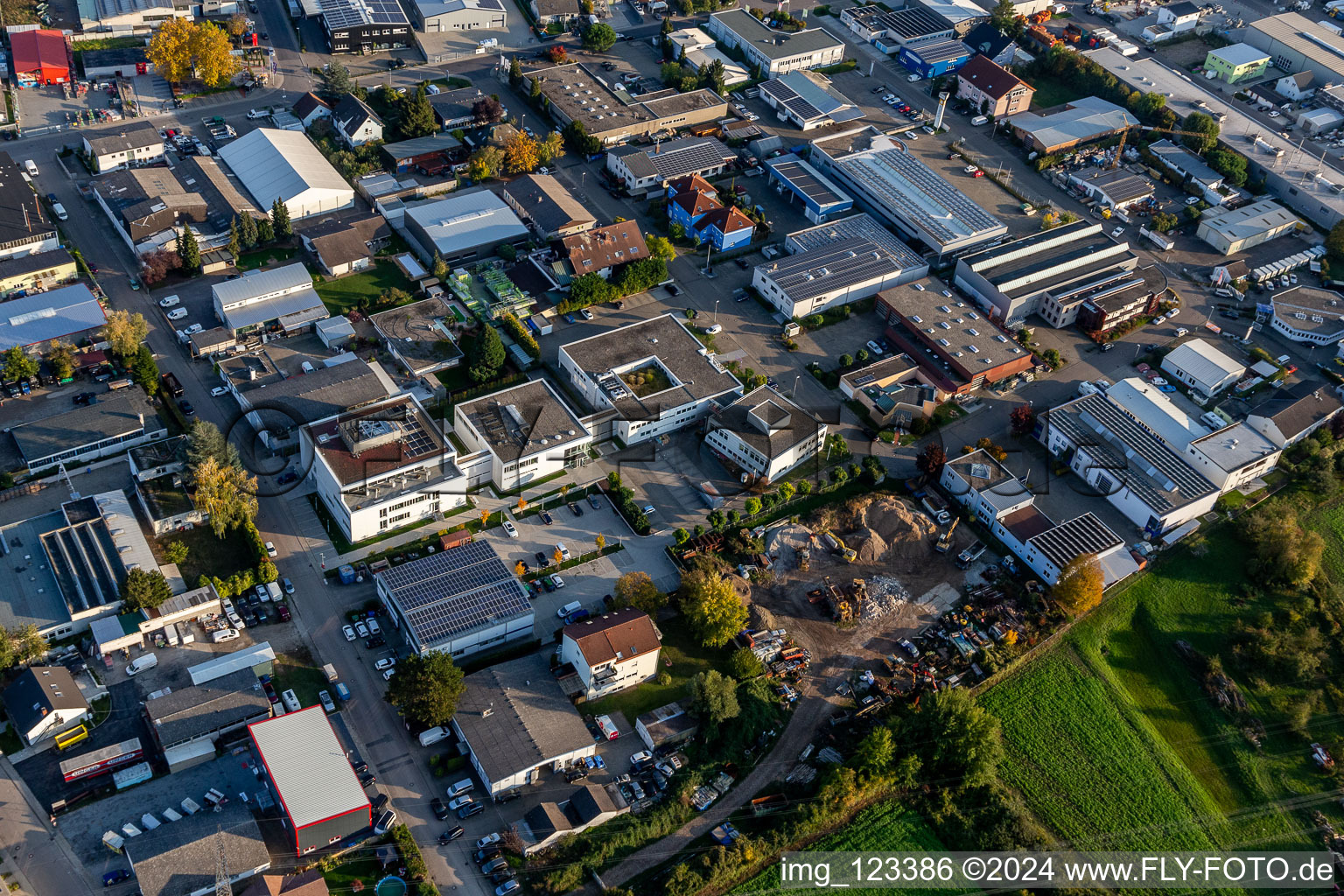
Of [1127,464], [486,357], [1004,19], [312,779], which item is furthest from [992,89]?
[312,779]

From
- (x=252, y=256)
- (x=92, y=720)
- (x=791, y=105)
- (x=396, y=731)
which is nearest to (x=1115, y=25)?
(x=791, y=105)

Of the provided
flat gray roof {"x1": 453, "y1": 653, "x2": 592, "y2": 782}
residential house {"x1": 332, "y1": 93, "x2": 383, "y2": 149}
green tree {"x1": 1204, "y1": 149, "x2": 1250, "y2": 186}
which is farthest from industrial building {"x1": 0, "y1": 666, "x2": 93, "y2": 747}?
green tree {"x1": 1204, "y1": 149, "x2": 1250, "y2": 186}

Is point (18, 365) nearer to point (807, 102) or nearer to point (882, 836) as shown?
point (882, 836)

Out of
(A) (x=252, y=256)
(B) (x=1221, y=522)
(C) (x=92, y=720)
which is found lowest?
(B) (x=1221, y=522)

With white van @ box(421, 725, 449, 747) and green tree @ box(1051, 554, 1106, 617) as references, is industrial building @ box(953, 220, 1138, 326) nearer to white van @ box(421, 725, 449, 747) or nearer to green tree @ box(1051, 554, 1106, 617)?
green tree @ box(1051, 554, 1106, 617)

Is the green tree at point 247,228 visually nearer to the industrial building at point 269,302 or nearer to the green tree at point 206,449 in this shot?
the industrial building at point 269,302

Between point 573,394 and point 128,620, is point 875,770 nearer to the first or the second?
point 573,394

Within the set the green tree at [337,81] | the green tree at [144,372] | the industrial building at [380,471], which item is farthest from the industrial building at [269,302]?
the green tree at [337,81]
